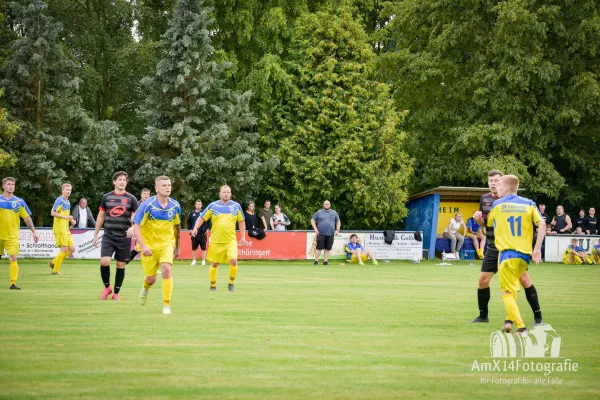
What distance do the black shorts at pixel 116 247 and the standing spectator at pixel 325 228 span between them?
49.9ft

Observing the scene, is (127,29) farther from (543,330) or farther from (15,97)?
(543,330)

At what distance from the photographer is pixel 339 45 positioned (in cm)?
4181

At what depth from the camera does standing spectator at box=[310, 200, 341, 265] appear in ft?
99.6

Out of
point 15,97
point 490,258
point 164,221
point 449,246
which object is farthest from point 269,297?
point 15,97

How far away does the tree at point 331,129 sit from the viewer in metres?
40.2

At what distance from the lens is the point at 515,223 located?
35.9ft

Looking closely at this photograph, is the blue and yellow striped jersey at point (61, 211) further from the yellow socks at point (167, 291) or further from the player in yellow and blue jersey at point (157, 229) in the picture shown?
the yellow socks at point (167, 291)

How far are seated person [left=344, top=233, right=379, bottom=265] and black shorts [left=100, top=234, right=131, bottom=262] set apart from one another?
1754 cm

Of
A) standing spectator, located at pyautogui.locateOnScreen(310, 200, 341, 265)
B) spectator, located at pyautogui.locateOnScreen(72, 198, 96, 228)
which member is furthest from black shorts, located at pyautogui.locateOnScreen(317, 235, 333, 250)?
spectator, located at pyautogui.locateOnScreen(72, 198, 96, 228)

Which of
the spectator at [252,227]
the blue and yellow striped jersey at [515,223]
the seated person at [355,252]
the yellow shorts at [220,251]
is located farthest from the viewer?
the seated person at [355,252]

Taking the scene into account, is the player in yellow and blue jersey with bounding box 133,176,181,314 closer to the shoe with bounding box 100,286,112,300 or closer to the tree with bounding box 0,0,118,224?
the shoe with bounding box 100,286,112,300

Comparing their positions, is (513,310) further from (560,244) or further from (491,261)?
(560,244)

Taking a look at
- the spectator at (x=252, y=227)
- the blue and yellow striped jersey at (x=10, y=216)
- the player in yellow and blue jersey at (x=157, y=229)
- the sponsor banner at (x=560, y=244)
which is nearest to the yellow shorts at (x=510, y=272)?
the player in yellow and blue jersey at (x=157, y=229)

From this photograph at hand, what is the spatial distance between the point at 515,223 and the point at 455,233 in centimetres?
2524
